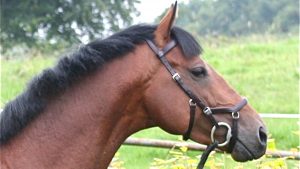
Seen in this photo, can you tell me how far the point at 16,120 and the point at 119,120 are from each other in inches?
21.2

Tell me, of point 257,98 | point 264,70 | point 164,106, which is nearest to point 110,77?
point 164,106

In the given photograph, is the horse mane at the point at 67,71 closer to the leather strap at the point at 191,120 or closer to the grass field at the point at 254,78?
the leather strap at the point at 191,120

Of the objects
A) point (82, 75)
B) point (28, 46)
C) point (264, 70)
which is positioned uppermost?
point (82, 75)

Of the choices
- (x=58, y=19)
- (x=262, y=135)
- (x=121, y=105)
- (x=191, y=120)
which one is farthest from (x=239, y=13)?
(x=121, y=105)

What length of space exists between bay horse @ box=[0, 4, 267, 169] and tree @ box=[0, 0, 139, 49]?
8576 millimetres

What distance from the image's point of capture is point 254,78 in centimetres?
1078

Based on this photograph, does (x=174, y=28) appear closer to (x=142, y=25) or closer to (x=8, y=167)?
(x=142, y=25)

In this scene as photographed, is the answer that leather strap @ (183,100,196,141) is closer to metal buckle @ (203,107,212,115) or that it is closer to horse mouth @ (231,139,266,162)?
metal buckle @ (203,107,212,115)

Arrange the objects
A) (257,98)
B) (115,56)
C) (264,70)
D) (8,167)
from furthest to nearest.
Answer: (264,70)
(257,98)
(115,56)
(8,167)

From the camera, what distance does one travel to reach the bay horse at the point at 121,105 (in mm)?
3127

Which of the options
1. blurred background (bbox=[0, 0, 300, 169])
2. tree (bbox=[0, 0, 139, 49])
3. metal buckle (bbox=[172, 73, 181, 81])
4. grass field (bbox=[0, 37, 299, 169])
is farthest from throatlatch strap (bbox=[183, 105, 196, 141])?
tree (bbox=[0, 0, 139, 49])

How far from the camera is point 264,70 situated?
442 inches

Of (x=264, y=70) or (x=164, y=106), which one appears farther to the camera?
(x=264, y=70)

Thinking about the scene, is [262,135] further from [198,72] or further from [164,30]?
[164,30]
